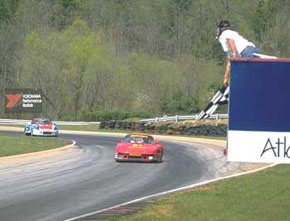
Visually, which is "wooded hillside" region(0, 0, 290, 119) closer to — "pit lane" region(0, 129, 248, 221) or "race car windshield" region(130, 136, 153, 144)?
"pit lane" region(0, 129, 248, 221)

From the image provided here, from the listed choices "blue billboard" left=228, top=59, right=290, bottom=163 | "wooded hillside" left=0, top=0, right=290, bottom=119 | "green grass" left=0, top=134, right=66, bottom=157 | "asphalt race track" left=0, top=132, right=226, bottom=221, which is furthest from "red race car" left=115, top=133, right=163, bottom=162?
"wooded hillside" left=0, top=0, right=290, bottom=119

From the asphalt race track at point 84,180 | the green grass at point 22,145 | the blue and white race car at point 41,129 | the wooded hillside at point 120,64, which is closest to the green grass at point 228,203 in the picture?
the asphalt race track at point 84,180

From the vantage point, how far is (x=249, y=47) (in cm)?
455

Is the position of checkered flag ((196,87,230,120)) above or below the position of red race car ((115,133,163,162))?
above

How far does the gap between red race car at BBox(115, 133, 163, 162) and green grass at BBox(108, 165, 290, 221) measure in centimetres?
867

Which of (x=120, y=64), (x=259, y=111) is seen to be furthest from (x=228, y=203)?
(x=120, y=64)

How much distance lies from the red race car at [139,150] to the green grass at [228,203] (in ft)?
28.5

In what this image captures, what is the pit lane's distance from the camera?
50.3 feet

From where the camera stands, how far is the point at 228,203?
13992 mm

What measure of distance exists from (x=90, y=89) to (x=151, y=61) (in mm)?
7678

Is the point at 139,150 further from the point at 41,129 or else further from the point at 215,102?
the point at 215,102

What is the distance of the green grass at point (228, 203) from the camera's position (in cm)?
1241

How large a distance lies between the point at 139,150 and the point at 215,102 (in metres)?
22.6

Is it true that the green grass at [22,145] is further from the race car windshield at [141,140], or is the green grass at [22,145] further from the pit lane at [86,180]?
the race car windshield at [141,140]
